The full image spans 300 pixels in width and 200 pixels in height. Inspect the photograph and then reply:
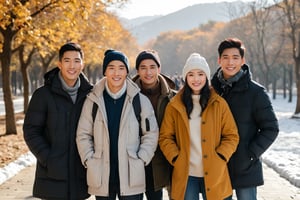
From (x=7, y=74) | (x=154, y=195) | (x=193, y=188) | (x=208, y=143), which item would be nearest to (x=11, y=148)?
(x=7, y=74)

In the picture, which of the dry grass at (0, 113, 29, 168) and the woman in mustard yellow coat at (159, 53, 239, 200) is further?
the dry grass at (0, 113, 29, 168)

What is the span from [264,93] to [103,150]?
68.2 inches

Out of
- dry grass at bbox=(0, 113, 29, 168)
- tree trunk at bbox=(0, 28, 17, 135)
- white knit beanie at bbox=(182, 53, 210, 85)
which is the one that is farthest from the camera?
tree trunk at bbox=(0, 28, 17, 135)

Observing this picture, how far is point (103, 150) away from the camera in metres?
3.60

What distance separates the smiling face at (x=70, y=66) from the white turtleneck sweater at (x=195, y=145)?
125 cm

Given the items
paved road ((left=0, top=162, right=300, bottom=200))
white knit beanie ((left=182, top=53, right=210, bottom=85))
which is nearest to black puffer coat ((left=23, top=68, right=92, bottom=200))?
white knit beanie ((left=182, top=53, right=210, bottom=85))

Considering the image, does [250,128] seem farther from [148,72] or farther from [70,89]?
[70,89]

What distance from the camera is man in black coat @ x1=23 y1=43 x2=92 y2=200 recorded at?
363cm

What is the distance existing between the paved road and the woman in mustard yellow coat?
2.41 metres

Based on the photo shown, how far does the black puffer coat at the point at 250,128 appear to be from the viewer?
3777 millimetres

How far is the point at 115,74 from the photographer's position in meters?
3.68

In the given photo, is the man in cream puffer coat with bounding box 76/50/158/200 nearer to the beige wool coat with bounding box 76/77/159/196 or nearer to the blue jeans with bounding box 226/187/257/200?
the beige wool coat with bounding box 76/77/159/196

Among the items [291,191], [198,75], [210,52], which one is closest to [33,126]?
[198,75]

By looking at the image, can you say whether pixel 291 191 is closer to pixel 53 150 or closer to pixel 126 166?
pixel 126 166
